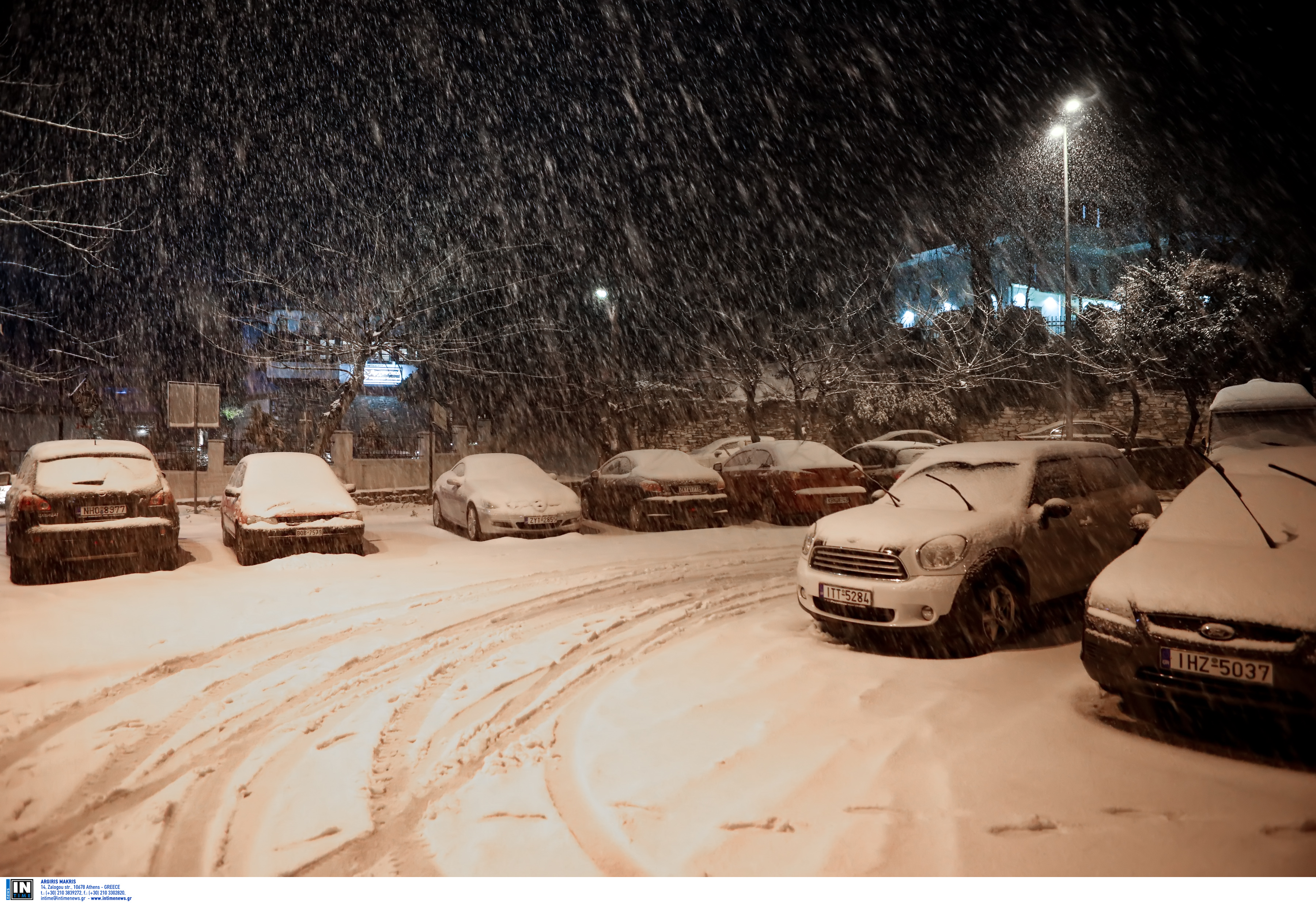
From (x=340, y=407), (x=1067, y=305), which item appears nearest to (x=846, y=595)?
(x=1067, y=305)

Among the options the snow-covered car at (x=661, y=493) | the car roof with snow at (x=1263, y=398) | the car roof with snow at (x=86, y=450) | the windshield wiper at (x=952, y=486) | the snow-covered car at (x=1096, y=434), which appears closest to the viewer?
the windshield wiper at (x=952, y=486)

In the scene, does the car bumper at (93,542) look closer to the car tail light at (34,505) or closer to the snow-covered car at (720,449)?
the car tail light at (34,505)

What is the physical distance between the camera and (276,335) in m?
18.6

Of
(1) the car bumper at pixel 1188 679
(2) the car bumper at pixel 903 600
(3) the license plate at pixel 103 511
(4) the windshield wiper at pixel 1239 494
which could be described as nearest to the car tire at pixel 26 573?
(3) the license plate at pixel 103 511

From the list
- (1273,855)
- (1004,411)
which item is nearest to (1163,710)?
(1273,855)

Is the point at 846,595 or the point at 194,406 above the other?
the point at 194,406

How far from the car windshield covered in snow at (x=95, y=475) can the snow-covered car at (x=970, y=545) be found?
787 centimetres

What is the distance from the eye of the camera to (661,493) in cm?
1309

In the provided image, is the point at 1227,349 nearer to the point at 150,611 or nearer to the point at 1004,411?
the point at 1004,411

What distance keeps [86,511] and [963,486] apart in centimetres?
928

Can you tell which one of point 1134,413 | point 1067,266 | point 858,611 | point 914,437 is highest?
point 1067,266

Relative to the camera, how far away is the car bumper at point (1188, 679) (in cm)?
345

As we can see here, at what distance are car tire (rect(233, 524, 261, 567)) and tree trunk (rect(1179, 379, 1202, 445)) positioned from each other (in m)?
22.2

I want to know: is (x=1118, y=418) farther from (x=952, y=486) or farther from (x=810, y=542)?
(x=810, y=542)
